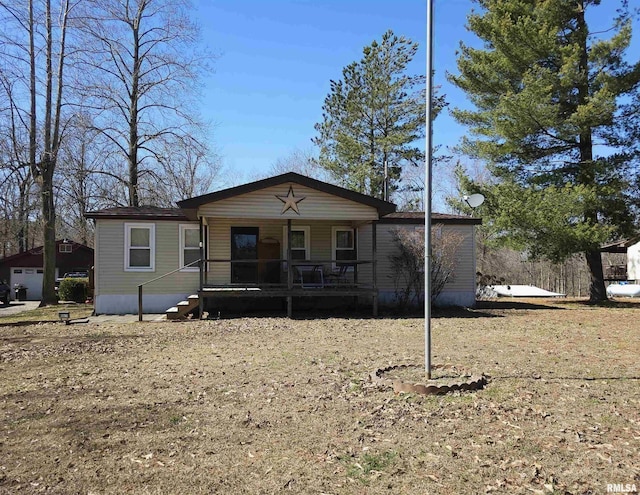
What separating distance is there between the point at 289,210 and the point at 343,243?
10.9ft

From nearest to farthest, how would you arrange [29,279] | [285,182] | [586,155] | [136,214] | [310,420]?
[310,420]
[285,182]
[136,214]
[586,155]
[29,279]

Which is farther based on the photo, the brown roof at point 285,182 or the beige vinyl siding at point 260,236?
the beige vinyl siding at point 260,236

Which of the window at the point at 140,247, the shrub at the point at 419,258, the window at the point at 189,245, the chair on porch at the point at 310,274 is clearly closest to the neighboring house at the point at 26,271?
the window at the point at 140,247

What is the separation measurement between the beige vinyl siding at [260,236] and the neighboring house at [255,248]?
1.2 inches

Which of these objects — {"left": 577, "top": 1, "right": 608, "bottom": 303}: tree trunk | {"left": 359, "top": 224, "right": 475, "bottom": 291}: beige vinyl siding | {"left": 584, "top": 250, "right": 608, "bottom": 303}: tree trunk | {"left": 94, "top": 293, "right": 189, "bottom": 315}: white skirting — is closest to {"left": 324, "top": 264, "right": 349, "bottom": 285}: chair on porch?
{"left": 359, "top": 224, "right": 475, "bottom": 291}: beige vinyl siding

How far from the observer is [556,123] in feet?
52.7

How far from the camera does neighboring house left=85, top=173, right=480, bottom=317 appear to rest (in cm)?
1291

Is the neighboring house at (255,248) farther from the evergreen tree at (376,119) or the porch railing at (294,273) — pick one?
the evergreen tree at (376,119)

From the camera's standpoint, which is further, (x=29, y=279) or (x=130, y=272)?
(x=29, y=279)

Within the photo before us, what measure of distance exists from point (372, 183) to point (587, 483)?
2313 cm

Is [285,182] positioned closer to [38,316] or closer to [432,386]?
[432,386]

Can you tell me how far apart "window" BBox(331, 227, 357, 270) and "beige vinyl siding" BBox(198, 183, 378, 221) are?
2.43 metres

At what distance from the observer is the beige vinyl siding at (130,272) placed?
14156 millimetres

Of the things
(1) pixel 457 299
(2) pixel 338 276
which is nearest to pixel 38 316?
(2) pixel 338 276
